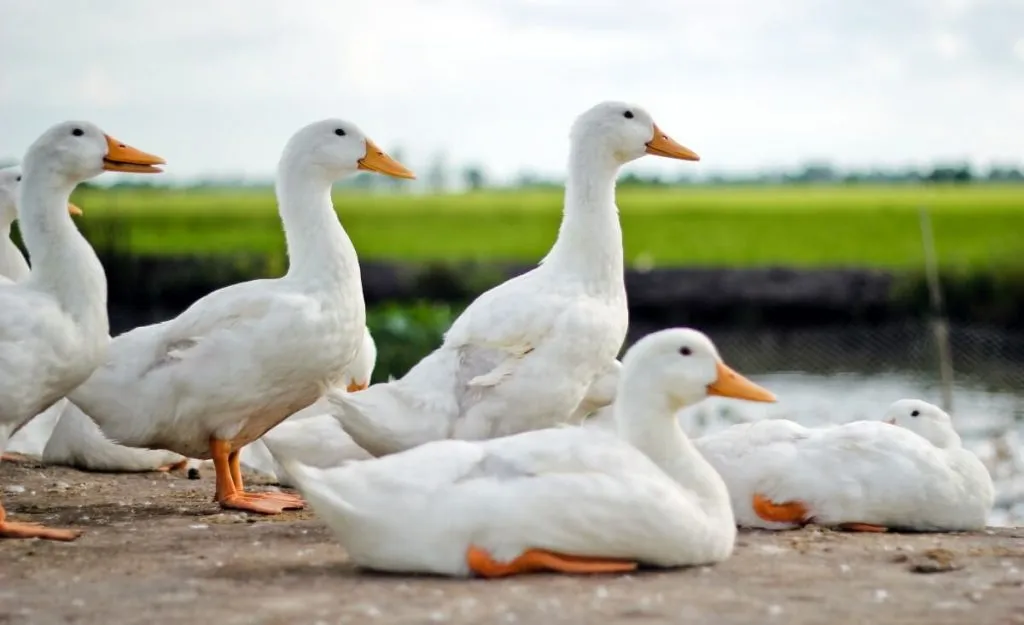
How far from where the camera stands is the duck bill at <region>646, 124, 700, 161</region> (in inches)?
333

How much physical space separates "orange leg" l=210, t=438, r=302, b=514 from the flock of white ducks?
0.6 inches

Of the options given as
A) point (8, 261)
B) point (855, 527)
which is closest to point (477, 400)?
point (855, 527)

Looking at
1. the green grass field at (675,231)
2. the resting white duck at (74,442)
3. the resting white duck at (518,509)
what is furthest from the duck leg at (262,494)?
the green grass field at (675,231)

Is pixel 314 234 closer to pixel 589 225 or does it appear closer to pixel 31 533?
pixel 589 225

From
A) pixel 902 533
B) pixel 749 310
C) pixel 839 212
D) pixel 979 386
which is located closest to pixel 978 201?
pixel 839 212

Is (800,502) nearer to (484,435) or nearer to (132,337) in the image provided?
(484,435)

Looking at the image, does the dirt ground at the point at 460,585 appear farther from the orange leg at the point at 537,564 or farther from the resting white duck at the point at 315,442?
the resting white duck at the point at 315,442

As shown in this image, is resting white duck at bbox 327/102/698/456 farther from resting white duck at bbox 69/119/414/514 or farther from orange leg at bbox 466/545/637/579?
orange leg at bbox 466/545/637/579

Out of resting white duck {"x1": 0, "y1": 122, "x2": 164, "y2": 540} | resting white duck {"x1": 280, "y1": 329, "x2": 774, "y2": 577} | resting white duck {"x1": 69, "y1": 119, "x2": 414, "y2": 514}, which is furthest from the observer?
resting white duck {"x1": 69, "y1": 119, "x2": 414, "y2": 514}

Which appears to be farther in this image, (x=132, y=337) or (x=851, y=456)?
(x=132, y=337)

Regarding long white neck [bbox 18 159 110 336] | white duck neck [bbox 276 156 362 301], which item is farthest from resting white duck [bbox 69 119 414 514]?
long white neck [bbox 18 159 110 336]

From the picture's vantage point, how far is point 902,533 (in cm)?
740

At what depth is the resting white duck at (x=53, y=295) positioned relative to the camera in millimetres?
6934

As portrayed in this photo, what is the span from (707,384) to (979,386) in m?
15.8
